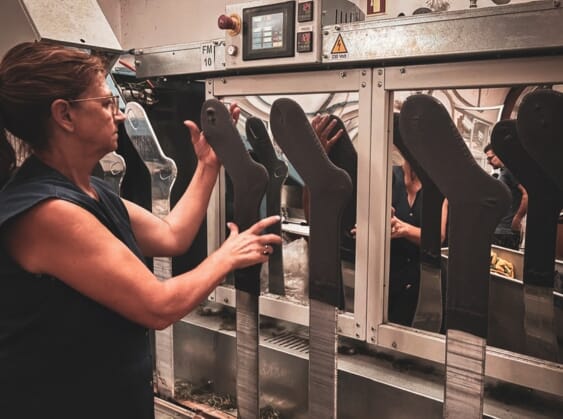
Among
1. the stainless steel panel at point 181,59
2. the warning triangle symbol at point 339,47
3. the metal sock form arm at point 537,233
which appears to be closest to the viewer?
the metal sock form arm at point 537,233

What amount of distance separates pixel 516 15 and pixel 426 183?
0.49 m

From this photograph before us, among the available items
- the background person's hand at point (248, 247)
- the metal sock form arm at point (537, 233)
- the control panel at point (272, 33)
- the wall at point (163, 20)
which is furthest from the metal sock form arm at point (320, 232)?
the wall at point (163, 20)

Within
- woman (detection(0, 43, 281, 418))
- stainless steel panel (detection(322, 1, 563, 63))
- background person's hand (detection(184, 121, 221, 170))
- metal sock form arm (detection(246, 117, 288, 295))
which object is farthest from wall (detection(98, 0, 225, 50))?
woman (detection(0, 43, 281, 418))

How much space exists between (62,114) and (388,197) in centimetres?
79

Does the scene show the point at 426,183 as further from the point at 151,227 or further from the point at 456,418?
the point at 151,227

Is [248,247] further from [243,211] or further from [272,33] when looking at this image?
[272,33]

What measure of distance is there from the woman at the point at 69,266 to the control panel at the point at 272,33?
49cm

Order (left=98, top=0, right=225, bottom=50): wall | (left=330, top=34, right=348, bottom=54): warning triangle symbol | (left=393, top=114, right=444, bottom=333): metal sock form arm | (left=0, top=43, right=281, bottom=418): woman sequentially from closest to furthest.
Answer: (left=0, top=43, right=281, bottom=418): woman, (left=330, top=34, right=348, bottom=54): warning triangle symbol, (left=393, top=114, right=444, bottom=333): metal sock form arm, (left=98, top=0, right=225, bottom=50): wall

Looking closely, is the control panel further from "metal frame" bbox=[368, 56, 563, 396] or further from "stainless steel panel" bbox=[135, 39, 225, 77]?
"metal frame" bbox=[368, 56, 563, 396]

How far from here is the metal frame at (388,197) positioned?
1191 millimetres

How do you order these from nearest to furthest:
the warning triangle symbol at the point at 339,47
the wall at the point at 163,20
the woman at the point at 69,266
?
the woman at the point at 69,266 < the warning triangle symbol at the point at 339,47 < the wall at the point at 163,20

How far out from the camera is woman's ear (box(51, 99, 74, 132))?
106 cm

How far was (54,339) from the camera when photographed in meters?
1.09

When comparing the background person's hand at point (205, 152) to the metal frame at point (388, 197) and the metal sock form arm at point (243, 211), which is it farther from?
the metal frame at point (388, 197)
